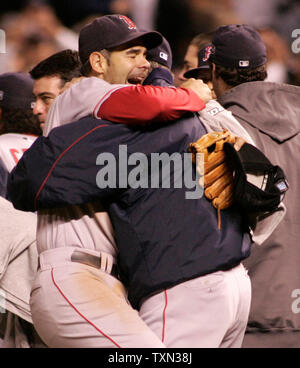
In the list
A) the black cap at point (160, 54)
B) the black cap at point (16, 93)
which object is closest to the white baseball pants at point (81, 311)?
the black cap at point (160, 54)

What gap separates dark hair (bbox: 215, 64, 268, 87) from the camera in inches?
111

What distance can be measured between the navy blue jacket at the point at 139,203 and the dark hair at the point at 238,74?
87 centimetres

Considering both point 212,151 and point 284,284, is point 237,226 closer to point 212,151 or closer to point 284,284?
point 212,151

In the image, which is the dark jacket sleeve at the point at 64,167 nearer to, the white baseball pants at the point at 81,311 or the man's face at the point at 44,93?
the white baseball pants at the point at 81,311

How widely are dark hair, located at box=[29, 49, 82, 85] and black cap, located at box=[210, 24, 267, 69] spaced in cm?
104

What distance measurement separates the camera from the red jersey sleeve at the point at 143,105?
1959 mm

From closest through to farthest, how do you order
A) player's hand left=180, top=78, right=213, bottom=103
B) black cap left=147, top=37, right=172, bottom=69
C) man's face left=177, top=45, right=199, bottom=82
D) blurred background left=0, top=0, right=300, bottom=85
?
1. player's hand left=180, top=78, right=213, bottom=103
2. black cap left=147, top=37, right=172, bottom=69
3. man's face left=177, top=45, right=199, bottom=82
4. blurred background left=0, top=0, right=300, bottom=85

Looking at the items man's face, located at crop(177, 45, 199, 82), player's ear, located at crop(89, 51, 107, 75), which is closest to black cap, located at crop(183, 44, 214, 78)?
man's face, located at crop(177, 45, 199, 82)

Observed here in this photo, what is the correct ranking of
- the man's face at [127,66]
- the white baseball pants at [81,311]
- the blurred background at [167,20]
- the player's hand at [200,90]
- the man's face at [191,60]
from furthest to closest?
the blurred background at [167,20], the man's face at [191,60], the man's face at [127,66], the player's hand at [200,90], the white baseball pants at [81,311]

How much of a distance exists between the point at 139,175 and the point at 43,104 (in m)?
1.81

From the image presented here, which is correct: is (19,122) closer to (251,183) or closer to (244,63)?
(244,63)

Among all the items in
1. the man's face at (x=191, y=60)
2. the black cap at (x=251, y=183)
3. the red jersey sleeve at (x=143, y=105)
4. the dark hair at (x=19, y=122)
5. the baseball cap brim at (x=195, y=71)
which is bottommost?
the dark hair at (x=19, y=122)

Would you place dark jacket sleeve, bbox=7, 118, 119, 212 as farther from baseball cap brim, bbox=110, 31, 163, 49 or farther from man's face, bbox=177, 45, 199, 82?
man's face, bbox=177, 45, 199, 82

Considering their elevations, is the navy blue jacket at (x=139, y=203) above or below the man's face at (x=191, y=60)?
above
